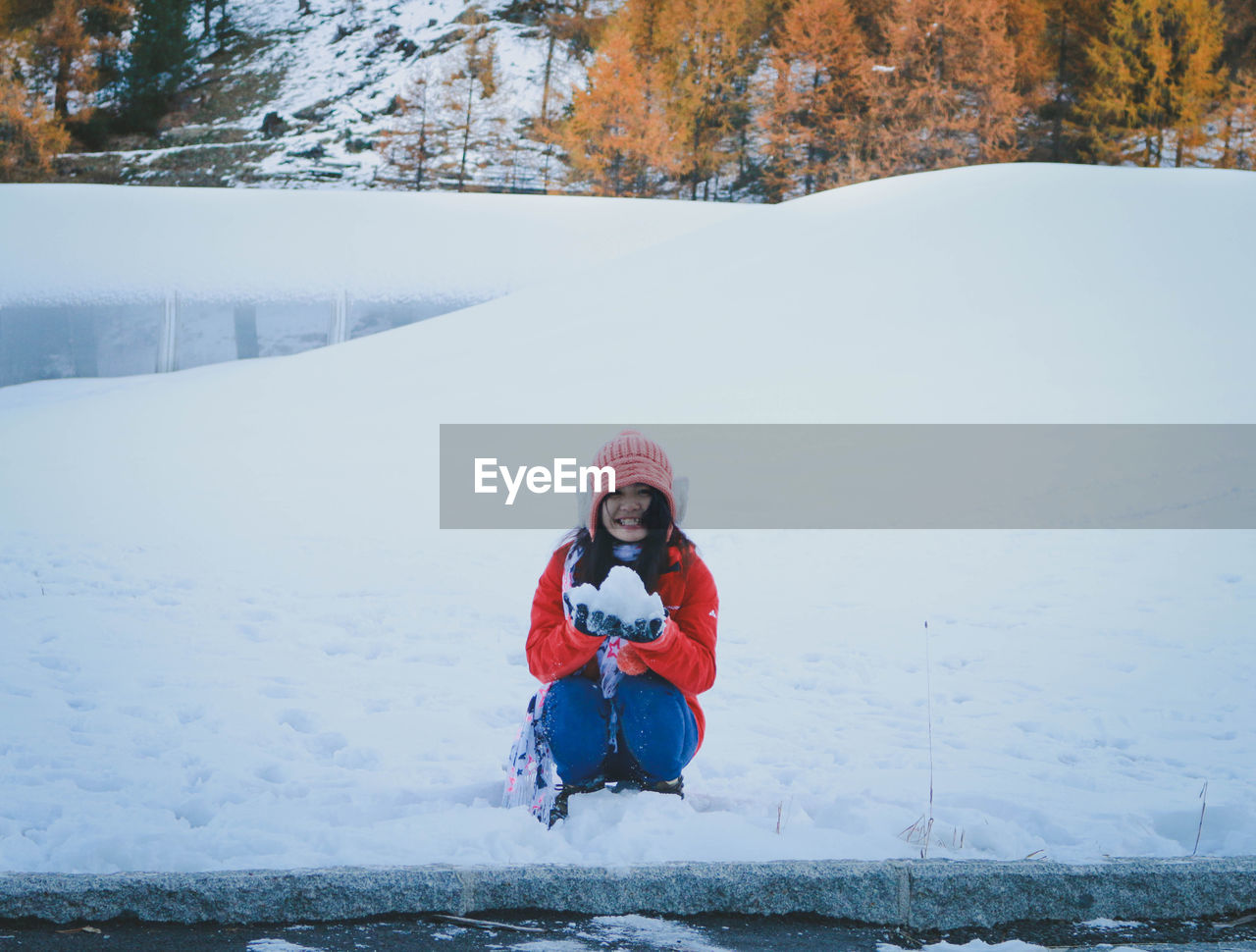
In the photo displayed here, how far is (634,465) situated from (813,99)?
807 inches

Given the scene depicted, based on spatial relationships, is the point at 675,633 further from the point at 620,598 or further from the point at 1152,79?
the point at 1152,79

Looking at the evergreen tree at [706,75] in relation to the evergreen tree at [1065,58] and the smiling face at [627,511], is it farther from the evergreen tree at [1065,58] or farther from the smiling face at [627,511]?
the smiling face at [627,511]

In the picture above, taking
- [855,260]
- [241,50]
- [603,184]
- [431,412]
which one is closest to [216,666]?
[431,412]

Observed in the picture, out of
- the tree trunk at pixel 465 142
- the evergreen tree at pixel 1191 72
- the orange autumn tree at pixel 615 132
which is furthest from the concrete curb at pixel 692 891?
the evergreen tree at pixel 1191 72

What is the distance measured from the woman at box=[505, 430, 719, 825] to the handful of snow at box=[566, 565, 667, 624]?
109 mm

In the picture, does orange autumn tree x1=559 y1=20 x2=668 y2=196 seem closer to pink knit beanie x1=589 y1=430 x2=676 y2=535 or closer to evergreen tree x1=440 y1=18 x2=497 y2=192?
evergreen tree x1=440 y1=18 x2=497 y2=192

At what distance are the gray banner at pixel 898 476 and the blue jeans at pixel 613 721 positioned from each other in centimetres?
445

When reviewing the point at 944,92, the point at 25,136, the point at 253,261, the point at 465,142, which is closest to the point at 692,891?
the point at 253,261

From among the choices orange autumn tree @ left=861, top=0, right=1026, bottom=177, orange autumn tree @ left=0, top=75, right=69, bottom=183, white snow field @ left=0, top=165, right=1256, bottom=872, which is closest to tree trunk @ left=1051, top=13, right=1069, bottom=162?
orange autumn tree @ left=861, top=0, right=1026, bottom=177

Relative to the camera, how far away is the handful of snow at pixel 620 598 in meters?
2.19

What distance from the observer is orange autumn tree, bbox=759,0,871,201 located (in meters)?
20.7

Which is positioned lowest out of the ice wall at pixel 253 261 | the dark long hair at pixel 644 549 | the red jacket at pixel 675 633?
the red jacket at pixel 675 633

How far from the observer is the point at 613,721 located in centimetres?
253

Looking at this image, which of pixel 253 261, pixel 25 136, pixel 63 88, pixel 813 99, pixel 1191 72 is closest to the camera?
pixel 253 261
